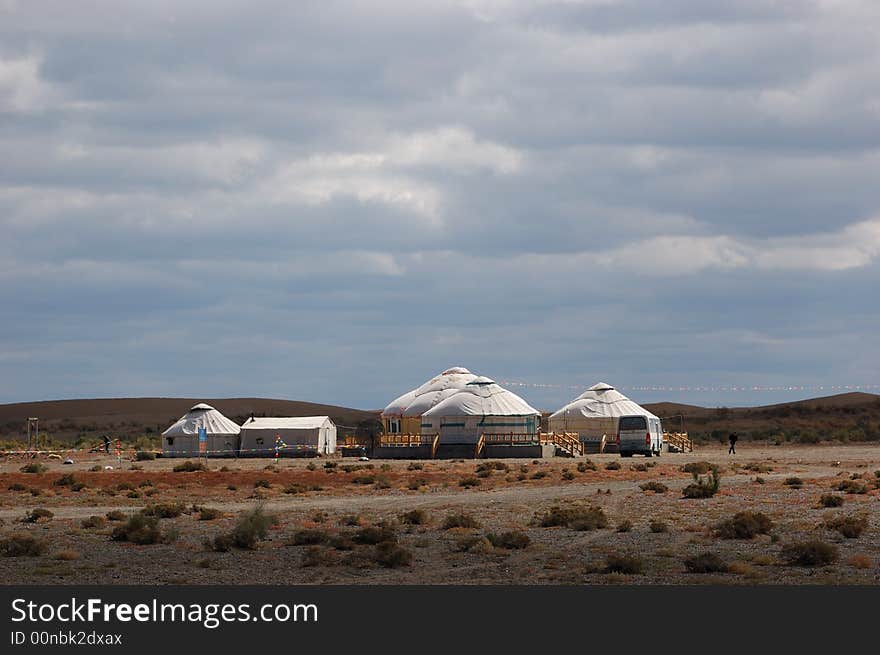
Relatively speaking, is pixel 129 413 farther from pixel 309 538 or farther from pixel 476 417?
pixel 309 538

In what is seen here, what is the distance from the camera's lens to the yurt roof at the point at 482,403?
71938 millimetres

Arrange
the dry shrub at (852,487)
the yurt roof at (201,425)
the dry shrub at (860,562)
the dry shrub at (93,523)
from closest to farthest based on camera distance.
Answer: the dry shrub at (860,562)
the dry shrub at (93,523)
the dry shrub at (852,487)
the yurt roof at (201,425)

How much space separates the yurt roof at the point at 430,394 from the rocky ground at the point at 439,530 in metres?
29.6

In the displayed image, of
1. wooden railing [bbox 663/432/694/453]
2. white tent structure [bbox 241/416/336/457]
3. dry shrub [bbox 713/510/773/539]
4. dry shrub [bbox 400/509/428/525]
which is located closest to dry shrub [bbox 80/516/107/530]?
dry shrub [bbox 400/509/428/525]

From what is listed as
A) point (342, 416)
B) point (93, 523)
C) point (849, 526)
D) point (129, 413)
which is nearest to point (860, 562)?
point (849, 526)

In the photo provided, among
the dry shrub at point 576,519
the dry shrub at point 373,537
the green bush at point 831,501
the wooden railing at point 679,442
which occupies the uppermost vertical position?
the wooden railing at point 679,442

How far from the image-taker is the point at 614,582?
18484mm

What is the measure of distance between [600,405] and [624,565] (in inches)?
2478

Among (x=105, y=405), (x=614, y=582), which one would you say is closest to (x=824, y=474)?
(x=614, y=582)

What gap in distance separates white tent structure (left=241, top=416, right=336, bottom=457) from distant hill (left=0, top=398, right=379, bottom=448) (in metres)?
59.6

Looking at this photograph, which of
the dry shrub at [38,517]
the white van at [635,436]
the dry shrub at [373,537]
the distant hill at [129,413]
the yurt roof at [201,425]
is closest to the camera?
the dry shrub at [373,537]

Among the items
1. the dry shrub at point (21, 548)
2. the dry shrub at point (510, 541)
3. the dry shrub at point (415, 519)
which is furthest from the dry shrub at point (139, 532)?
the dry shrub at point (510, 541)

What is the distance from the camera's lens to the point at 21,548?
22.3m

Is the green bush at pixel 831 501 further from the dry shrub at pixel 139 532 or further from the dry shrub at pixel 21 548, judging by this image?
the dry shrub at pixel 21 548
